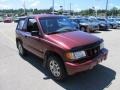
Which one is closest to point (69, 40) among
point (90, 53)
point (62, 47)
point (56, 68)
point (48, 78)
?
point (62, 47)

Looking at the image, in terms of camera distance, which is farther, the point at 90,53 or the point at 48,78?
the point at 48,78

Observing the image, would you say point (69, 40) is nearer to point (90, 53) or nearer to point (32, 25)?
point (90, 53)

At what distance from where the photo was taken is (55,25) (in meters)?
6.28

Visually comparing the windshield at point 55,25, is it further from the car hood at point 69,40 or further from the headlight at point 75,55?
the headlight at point 75,55

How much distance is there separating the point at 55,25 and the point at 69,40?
1285 mm

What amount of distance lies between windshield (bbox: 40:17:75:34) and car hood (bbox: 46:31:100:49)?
343mm

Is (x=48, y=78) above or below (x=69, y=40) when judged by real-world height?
below

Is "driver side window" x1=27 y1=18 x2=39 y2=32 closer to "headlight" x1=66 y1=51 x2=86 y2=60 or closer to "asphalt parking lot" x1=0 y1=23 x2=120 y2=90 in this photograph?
"asphalt parking lot" x1=0 y1=23 x2=120 y2=90

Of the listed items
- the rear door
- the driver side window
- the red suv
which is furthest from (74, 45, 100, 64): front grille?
the driver side window

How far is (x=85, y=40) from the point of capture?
5.23 metres

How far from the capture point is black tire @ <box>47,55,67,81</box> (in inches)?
199

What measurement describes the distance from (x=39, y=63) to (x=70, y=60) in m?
2.74

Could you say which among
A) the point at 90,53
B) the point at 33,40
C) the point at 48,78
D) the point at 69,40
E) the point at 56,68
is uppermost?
the point at 69,40

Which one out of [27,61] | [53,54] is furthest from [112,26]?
[53,54]
